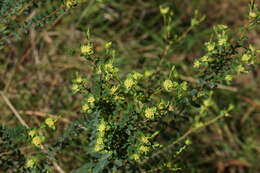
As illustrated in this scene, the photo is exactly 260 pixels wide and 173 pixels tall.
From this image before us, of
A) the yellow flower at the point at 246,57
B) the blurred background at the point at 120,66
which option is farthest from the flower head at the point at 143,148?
the blurred background at the point at 120,66

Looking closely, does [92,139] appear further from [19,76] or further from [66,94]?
[19,76]

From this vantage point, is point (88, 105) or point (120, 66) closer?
point (88, 105)

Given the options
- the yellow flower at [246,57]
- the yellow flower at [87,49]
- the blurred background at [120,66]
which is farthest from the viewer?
the blurred background at [120,66]

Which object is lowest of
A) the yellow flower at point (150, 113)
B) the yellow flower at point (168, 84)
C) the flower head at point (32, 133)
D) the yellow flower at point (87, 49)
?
the flower head at point (32, 133)

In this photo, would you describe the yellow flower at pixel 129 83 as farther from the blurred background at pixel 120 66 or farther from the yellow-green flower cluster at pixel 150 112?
the blurred background at pixel 120 66

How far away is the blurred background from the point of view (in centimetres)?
271

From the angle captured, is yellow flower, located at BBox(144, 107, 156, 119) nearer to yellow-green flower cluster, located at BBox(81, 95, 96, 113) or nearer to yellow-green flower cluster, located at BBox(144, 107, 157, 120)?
yellow-green flower cluster, located at BBox(144, 107, 157, 120)

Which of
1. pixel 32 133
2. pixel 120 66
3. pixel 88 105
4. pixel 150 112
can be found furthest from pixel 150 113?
pixel 120 66

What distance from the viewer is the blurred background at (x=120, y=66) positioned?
2713mm

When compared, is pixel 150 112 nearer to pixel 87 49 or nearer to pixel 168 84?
pixel 168 84

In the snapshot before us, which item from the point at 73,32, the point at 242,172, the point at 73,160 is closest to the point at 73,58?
the point at 73,32

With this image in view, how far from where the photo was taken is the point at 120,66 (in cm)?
288

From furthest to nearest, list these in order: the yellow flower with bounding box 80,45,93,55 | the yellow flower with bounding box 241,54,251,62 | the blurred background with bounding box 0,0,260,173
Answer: the blurred background with bounding box 0,0,260,173 < the yellow flower with bounding box 241,54,251,62 < the yellow flower with bounding box 80,45,93,55

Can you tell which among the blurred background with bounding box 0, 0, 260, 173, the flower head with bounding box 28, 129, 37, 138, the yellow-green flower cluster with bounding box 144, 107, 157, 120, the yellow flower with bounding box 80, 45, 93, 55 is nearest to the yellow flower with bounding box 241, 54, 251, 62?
the yellow-green flower cluster with bounding box 144, 107, 157, 120
